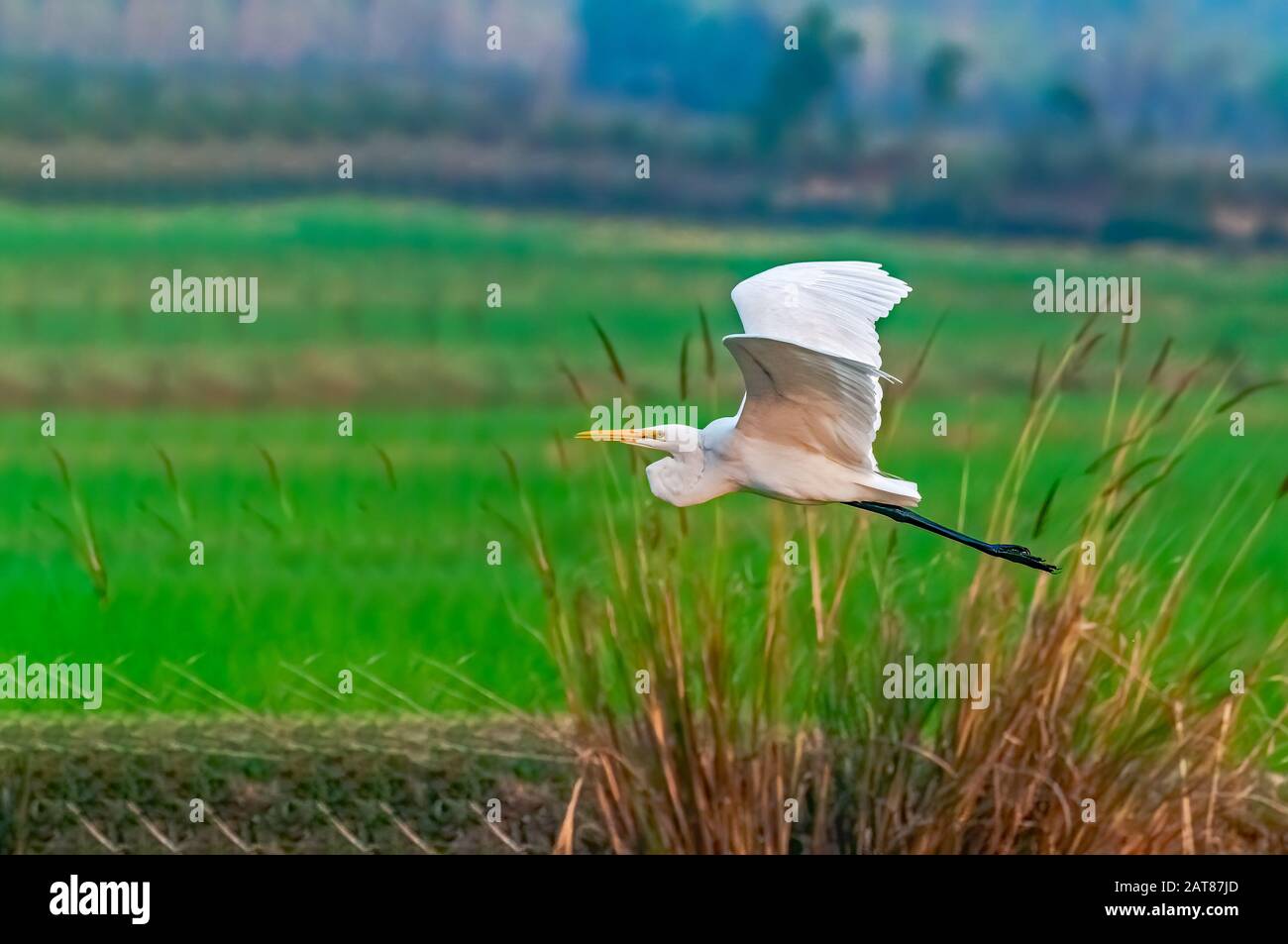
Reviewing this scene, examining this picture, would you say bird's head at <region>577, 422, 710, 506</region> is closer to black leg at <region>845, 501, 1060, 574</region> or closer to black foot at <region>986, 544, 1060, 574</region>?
black leg at <region>845, 501, 1060, 574</region>

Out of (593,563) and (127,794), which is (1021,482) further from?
(127,794)

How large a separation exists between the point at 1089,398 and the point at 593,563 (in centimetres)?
137

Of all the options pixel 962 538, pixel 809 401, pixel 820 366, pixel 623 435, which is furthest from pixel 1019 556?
pixel 623 435

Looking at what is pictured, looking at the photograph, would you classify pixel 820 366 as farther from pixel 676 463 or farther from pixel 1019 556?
pixel 1019 556

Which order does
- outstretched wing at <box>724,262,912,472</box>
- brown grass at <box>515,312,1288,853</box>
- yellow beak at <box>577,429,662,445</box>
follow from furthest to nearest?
brown grass at <box>515,312,1288,853</box> → yellow beak at <box>577,429,662,445</box> → outstretched wing at <box>724,262,912,472</box>

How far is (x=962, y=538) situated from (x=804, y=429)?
40 centimetres

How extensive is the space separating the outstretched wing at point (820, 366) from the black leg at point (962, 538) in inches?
5.3

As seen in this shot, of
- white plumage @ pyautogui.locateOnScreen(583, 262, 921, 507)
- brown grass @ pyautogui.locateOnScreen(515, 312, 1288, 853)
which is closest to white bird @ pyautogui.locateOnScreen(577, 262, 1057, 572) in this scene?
white plumage @ pyautogui.locateOnScreen(583, 262, 921, 507)

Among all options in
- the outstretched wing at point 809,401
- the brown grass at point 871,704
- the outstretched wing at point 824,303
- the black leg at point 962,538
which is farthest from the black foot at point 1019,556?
the outstretched wing at point 824,303

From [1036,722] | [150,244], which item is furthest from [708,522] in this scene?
[150,244]

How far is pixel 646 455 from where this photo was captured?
11.7ft

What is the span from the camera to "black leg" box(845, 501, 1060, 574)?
3244mm

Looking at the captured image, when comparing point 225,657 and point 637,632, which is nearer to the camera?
point 637,632

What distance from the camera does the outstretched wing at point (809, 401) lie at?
9.36ft
